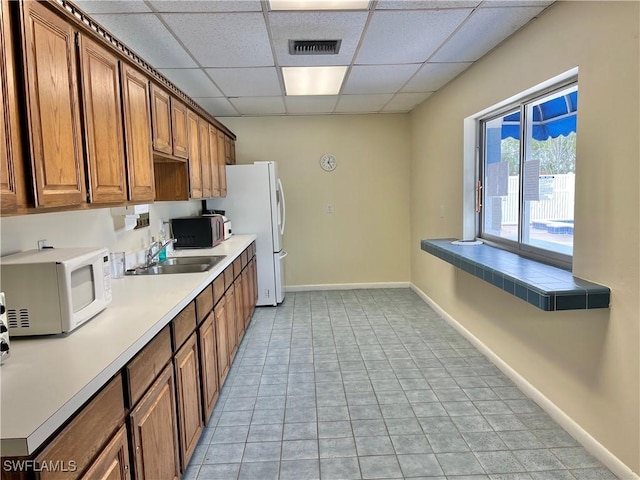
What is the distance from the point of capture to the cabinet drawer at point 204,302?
2289 mm

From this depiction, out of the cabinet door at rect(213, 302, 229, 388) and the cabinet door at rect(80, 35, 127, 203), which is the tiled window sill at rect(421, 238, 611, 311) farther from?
the cabinet door at rect(80, 35, 127, 203)

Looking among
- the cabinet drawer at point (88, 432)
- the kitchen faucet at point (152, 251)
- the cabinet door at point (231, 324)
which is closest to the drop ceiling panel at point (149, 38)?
the kitchen faucet at point (152, 251)

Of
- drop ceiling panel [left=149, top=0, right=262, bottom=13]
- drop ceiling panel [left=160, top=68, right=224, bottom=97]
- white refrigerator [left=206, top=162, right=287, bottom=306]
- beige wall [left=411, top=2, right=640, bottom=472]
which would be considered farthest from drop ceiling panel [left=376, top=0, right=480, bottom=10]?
white refrigerator [left=206, top=162, right=287, bottom=306]

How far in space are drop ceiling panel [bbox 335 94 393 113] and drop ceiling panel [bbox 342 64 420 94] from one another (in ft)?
0.70

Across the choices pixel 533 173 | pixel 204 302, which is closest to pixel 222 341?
pixel 204 302

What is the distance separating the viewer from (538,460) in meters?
2.00

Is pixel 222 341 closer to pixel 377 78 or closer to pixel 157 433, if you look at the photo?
pixel 157 433

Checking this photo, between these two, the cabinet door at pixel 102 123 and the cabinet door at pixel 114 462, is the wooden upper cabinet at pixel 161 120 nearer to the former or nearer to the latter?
the cabinet door at pixel 102 123

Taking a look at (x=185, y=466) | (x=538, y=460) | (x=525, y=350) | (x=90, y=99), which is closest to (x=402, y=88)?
(x=525, y=350)

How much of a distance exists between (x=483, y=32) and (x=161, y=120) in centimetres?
221

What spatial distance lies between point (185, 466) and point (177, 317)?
0.70 m

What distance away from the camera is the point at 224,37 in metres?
2.61

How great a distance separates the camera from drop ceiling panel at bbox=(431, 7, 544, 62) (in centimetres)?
237

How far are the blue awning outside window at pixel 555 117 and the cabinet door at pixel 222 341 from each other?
2453 mm
